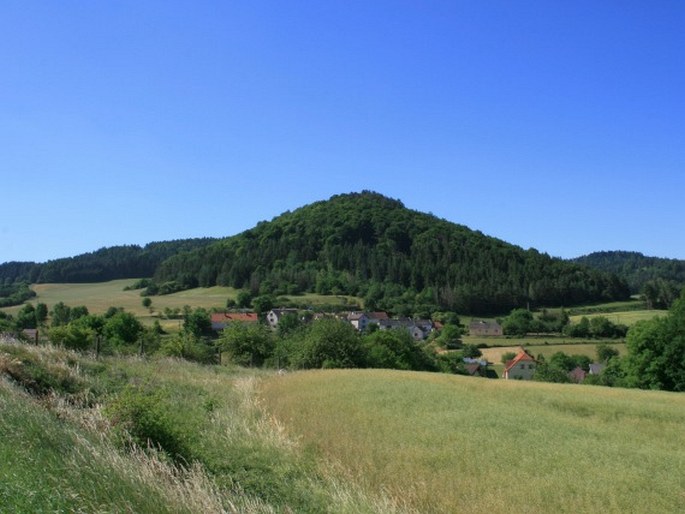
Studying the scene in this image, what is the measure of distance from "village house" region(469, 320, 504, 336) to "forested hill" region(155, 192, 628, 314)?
791 inches

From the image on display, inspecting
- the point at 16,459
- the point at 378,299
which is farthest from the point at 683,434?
the point at 378,299

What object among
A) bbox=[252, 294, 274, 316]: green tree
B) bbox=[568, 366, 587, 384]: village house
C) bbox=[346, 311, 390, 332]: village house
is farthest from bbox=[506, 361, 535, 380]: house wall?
bbox=[252, 294, 274, 316]: green tree

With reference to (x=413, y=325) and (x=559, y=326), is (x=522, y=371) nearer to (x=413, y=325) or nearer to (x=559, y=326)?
(x=413, y=325)

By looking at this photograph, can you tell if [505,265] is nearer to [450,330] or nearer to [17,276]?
[450,330]

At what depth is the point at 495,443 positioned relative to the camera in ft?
47.7

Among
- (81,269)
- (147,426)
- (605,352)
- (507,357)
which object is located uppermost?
(81,269)

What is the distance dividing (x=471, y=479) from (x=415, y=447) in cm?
251

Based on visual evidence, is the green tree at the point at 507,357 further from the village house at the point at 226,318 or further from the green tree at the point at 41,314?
the green tree at the point at 41,314

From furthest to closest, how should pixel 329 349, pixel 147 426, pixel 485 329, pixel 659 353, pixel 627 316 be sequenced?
pixel 627 316 < pixel 485 329 < pixel 329 349 < pixel 659 353 < pixel 147 426

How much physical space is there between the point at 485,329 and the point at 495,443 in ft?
331

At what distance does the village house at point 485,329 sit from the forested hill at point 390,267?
2010 centimetres

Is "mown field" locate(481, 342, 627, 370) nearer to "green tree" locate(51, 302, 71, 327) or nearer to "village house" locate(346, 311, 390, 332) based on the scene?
"village house" locate(346, 311, 390, 332)

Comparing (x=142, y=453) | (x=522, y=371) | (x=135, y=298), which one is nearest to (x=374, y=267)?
Answer: (x=135, y=298)

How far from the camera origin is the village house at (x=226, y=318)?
9945 cm
